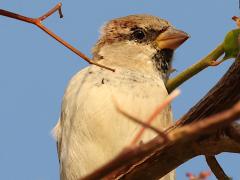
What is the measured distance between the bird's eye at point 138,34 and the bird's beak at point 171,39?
0.55ft

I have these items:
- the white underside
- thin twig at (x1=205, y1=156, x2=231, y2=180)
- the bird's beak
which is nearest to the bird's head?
the bird's beak

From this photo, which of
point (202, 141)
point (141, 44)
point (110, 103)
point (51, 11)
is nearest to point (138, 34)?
point (141, 44)

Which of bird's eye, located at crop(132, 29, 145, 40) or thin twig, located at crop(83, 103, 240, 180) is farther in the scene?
bird's eye, located at crop(132, 29, 145, 40)

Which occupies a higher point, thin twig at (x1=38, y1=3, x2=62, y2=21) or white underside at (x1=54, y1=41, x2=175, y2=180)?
thin twig at (x1=38, y1=3, x2=62, y2=21)

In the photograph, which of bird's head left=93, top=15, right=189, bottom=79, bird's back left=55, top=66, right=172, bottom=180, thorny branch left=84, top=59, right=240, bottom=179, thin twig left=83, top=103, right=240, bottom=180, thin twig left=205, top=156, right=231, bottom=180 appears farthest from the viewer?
bird's head left=93, top=15, right=189, bottom=79

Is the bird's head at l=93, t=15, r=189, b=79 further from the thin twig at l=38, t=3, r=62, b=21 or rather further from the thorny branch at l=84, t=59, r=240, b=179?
the thorny branch at l=84, t=59, r=240, b=179

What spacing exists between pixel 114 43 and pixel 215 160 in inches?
100

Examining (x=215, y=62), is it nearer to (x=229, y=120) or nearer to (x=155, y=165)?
(x=155, y=165)

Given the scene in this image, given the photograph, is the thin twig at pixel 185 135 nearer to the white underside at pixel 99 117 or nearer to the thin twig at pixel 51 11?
the thin twig at pixel 51 11

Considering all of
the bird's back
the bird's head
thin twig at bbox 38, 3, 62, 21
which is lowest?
the bird's back

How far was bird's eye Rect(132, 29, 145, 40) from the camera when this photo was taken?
15.5ft

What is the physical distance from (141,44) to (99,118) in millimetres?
1281

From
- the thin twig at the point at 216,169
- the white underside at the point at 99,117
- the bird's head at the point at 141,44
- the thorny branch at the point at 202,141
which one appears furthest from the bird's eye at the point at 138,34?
the thorny branch at the point at 202,141

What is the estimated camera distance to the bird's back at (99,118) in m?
3.67
